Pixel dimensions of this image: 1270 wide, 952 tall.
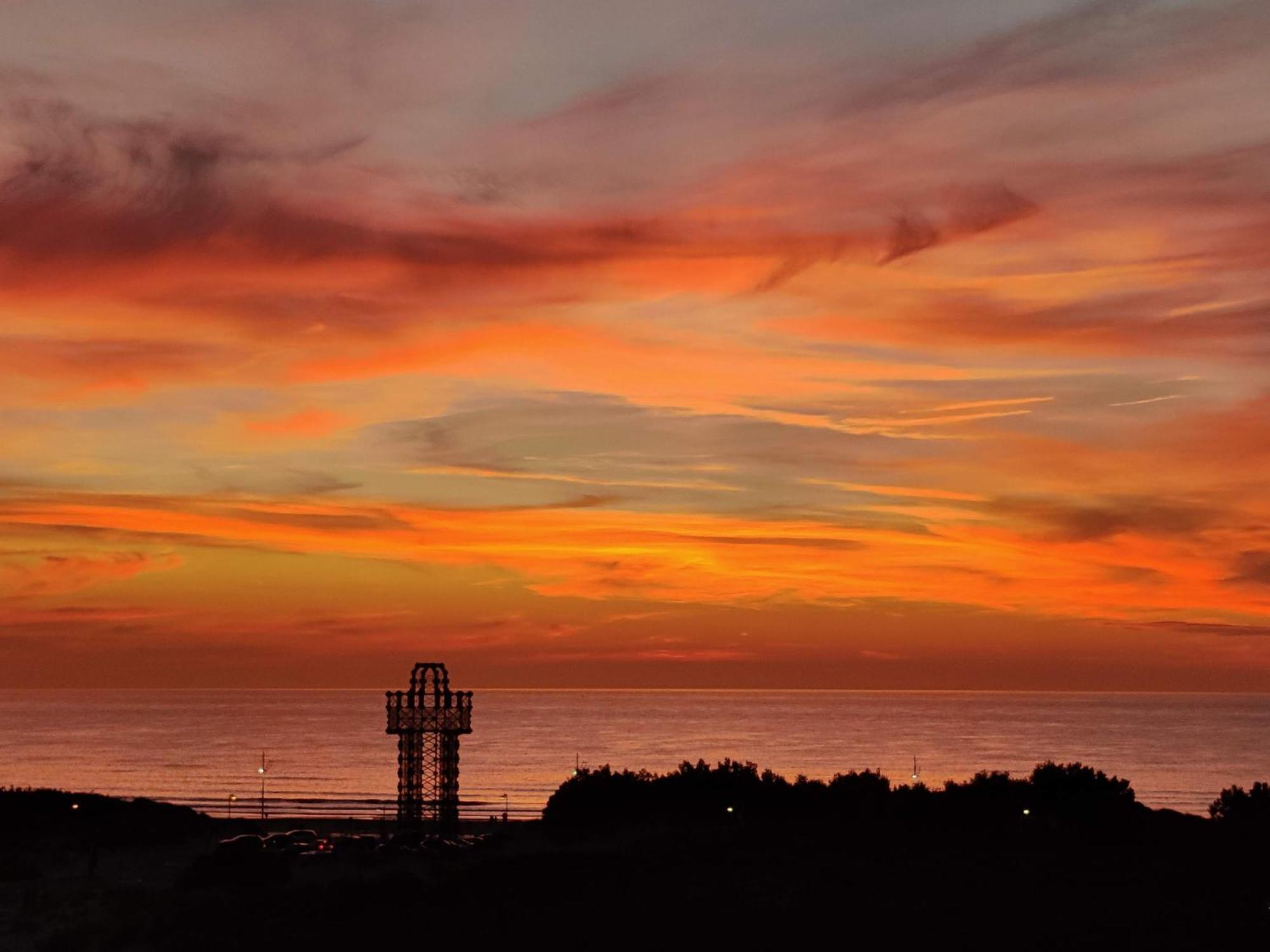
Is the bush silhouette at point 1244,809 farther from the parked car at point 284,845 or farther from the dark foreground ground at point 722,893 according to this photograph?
the parked car at point 284,845

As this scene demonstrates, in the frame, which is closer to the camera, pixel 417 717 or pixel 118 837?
pixel 118 837

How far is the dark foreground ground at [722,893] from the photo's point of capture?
4694cm

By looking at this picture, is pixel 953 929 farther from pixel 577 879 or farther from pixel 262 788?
pixel 262 788

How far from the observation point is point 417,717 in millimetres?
81812

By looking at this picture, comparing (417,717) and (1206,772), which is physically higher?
(417,717)

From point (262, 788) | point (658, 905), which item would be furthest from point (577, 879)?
point (262, 788)

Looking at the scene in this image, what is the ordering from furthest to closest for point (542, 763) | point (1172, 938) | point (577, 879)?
point (542, 763) < point (577, 879) < point (1172, 938)

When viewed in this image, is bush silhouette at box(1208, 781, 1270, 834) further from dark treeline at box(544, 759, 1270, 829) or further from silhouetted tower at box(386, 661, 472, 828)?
silhouetted tower at box(386, 661, 472, 828)

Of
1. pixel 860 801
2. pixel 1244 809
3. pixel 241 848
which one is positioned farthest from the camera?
pixel 860 801

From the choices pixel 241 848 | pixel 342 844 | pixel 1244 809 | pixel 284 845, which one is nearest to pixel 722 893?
pixel 241 848

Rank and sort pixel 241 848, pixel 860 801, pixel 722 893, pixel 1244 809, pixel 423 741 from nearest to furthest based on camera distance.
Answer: pixel 722 893 → pixel 241 848 → pixel 1244 809 → pixel 860 801 → pixel 423 741

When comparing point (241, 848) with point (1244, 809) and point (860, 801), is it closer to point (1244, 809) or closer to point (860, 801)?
point (860, 801)

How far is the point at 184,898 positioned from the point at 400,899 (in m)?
8.43

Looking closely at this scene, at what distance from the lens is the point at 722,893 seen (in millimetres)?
51312
